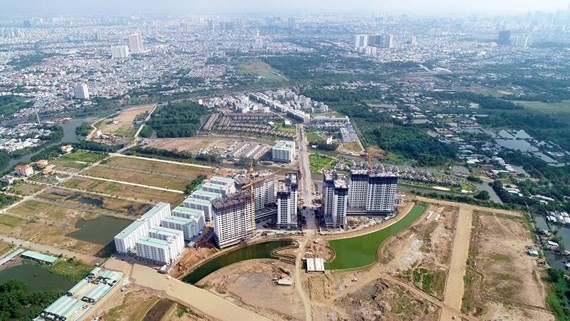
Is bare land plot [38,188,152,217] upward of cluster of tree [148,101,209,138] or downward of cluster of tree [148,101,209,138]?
downward

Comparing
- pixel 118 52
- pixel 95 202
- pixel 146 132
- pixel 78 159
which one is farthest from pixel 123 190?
pixel 118 52

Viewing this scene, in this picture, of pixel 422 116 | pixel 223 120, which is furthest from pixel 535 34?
pixel 223 120

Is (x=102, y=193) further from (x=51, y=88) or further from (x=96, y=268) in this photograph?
(x=51, y=88)

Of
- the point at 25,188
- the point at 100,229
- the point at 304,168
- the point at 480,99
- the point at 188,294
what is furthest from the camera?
the point at 480,99

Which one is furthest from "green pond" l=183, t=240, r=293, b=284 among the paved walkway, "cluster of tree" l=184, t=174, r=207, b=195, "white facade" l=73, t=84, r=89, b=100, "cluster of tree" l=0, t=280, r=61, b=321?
"white facade" l=73, t=84, r=89, b=100

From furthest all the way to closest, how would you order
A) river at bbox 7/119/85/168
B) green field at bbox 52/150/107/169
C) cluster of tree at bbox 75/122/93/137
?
cluster of tree at bbox 75/122/93/137
river at bbox 7/119/85/168
green field at bbox 52/150/107/169

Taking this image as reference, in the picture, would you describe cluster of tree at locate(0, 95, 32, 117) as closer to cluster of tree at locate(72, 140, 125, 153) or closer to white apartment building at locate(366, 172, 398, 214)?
cluster of tree at locate(72, 140, 125, 153)

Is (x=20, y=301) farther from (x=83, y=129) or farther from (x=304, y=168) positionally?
(x=83, y=129)
